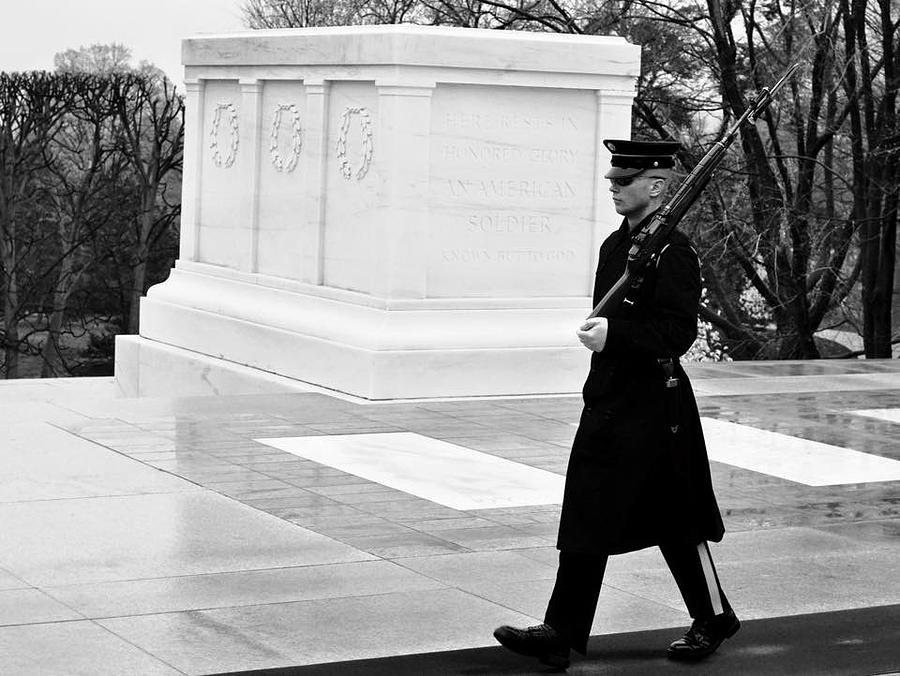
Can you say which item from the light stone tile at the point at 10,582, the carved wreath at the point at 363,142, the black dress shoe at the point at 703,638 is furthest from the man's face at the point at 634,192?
the carved wreath at the point at 363,142

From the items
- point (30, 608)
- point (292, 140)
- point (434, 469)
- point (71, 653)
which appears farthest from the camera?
point (292, 140)

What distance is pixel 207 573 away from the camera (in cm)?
602

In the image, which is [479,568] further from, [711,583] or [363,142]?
[363,142]

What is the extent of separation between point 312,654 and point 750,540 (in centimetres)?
254

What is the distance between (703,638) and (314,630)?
1.22m

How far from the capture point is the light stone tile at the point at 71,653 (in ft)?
15.7

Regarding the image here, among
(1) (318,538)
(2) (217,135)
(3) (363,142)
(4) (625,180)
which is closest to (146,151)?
(2) (217,135)

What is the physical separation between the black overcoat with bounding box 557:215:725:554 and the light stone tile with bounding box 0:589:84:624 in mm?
1654

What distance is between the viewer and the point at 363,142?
11.0 meters

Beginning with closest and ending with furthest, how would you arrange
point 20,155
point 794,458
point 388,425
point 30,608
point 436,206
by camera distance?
point 30,608
point 794,458
point 388,425
point 436,206
point 20,155

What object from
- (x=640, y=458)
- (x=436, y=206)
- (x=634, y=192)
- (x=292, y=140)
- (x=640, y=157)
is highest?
(x=292, y=140)

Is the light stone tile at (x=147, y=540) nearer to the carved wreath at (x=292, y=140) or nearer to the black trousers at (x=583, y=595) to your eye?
the black trousers at (x=583, y=595)

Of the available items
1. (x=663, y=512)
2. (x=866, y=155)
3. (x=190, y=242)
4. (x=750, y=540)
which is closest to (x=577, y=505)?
(x=663, y=512)

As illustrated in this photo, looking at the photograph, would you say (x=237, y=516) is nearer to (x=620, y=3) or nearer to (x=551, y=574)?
(x=551, y=574)
